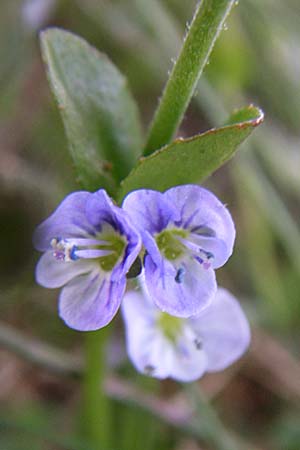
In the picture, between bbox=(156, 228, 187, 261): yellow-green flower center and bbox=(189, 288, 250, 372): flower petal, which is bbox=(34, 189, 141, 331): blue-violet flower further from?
bbox=(189, 288, 250, 372): flower petal

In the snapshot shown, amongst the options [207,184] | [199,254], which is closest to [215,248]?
[199,254]

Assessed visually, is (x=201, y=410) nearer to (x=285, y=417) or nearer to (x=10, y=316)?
(x=285, y=417)

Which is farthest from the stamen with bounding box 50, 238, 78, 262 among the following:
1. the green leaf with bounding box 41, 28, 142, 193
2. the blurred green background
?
the blurred green background

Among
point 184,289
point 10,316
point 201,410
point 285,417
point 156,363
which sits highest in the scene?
point 184,289

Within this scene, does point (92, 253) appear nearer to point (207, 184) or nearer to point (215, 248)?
point (215, 248)

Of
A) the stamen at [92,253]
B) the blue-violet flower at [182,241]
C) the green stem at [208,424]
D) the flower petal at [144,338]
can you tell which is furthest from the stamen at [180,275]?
the green stem at [208,424]

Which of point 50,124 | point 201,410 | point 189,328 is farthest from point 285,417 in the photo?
point 50,124
